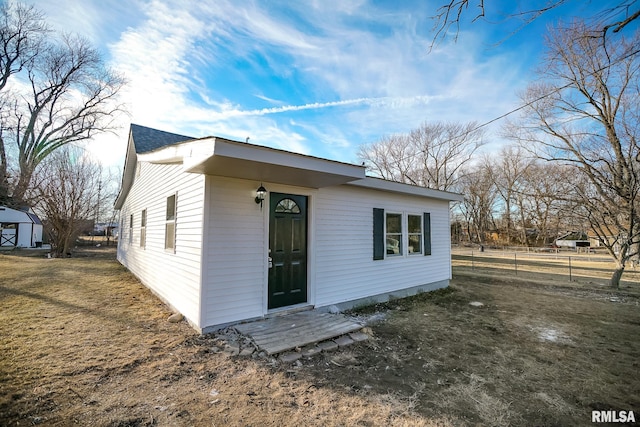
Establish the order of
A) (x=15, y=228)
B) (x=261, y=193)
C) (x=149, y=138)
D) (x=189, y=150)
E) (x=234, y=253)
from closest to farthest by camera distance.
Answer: (x=189, y=150), (x=234, y=253), (x=261, y=193), (x=149, y=138), (x=15, y=228)

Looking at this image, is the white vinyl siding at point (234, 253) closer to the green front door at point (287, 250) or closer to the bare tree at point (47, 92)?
the green front door at point (287, 250)

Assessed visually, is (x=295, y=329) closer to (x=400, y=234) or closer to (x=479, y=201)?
(x=400, y=234)

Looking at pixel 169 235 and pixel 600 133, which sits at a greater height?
pixel 600 133

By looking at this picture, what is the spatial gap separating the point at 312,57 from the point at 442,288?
7654 mm

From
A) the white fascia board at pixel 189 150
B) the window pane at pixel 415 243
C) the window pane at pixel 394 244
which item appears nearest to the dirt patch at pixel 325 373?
the window pane at pixel 394 244

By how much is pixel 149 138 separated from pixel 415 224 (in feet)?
28.2

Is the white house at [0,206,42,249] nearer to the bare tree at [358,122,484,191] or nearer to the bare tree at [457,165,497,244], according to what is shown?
the bare tree at [358,122,484,191]

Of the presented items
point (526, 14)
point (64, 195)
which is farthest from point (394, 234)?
point (64, 195)

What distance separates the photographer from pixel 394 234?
6.58 metres

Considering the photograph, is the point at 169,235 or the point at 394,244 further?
the point at 394,244

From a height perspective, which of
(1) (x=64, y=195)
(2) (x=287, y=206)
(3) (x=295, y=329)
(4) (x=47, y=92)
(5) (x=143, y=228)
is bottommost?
(3) (x=295, y=329)

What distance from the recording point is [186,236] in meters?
4.52

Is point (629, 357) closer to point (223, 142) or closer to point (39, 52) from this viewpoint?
point (223, 142)

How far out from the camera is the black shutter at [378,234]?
6012 mm
